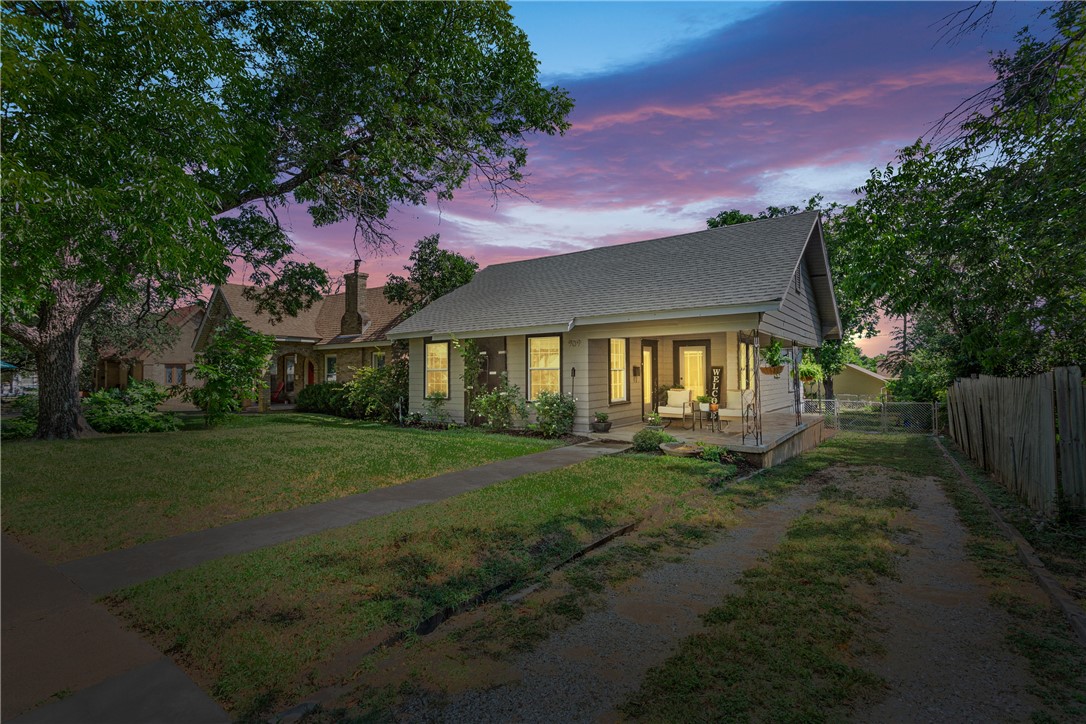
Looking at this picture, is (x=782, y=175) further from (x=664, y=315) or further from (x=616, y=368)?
(x=616, y=368)

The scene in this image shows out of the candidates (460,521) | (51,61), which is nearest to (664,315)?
(460,521)

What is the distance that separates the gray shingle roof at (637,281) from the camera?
11.9 metres

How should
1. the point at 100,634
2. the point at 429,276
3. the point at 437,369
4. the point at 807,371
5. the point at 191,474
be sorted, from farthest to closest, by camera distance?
the point at 429,276
the point at 807,371
the point at 437,369
the point at 191,474
the point at 100,634

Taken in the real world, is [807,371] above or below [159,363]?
below

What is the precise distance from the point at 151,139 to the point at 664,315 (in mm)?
9580

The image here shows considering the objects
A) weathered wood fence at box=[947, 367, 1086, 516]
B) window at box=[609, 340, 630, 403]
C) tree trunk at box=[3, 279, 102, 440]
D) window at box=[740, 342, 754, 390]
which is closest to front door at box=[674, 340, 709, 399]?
window at box=[740, 342, 754, 390]

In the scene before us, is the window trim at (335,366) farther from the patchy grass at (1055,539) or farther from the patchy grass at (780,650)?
the patchy grass at (1055,539)

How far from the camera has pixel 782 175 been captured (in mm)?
10359

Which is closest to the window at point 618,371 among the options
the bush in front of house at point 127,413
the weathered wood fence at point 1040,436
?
the weathered wood fence at point 1040,436

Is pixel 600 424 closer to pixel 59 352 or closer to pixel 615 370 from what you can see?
pixel 615 370

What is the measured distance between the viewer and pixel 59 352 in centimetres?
1368

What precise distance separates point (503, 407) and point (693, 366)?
594 cm

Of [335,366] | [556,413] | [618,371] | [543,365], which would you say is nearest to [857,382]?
[618,371]

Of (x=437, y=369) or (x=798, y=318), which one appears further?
(x=437, y=369)
